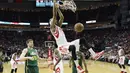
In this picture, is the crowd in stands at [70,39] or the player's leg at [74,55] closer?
the player's leg at [74,55]

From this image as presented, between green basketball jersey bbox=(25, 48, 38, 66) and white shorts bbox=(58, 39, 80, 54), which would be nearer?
white shorts bbox=(58, 39, 80, 54)

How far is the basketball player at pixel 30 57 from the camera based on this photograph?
8.01 meters

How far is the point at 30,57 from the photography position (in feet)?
26.3

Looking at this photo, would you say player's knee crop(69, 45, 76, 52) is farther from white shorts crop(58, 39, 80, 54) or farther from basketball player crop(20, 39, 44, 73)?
basketball player crop(20, 39, 44, 73)

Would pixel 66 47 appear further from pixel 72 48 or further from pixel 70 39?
pixel 70 39

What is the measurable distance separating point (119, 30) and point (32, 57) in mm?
38342

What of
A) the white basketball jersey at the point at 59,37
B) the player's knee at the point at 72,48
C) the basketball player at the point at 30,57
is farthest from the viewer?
the basketball player at the point at 30,57

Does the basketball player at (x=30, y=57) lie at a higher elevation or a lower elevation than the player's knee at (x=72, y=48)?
lower

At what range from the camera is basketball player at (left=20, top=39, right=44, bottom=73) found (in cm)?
801

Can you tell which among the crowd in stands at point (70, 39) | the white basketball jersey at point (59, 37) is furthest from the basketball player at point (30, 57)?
the crowd in stands at point (70, 39)

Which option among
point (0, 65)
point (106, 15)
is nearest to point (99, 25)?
point (106, 15)

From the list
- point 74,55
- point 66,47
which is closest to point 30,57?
point 66,47

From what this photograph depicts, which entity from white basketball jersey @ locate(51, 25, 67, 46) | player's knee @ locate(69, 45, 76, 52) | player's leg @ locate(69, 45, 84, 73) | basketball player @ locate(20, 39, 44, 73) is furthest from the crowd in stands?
player's knee @ locate(69, 45, 76, 52)

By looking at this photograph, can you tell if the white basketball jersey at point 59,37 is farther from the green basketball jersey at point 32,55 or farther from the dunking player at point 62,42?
the green basketball jersey at point 32,55
